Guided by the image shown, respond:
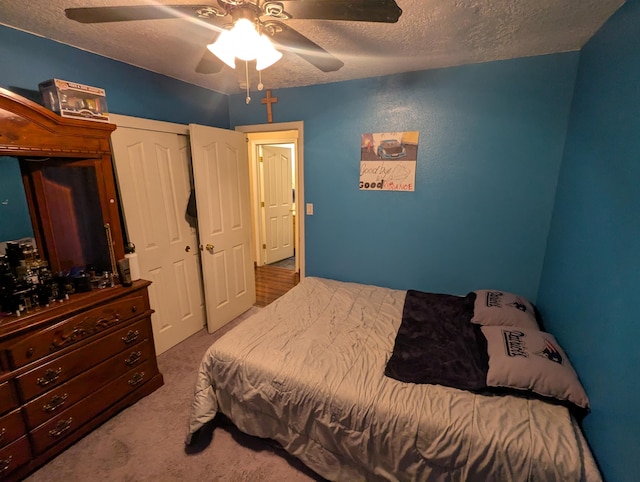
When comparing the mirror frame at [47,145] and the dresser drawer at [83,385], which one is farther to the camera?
the dresser drawer at [83,385]

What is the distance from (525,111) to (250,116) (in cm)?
241

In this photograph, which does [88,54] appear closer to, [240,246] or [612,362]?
[240,246]

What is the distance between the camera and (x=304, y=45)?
134 cm

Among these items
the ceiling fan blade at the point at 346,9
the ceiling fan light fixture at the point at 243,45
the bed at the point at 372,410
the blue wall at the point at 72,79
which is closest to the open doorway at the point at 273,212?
the blue wall at the point at 72,79

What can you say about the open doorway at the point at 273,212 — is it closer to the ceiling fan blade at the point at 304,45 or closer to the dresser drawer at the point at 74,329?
the dresser drawer at the point at 74,329

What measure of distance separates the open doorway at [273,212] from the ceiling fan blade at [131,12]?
2773 mm

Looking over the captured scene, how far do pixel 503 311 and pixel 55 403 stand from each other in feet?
8.75

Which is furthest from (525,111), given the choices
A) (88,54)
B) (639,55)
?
(88,54)

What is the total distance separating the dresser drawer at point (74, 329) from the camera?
137 centimetres

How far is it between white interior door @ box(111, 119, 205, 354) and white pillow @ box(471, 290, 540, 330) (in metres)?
2.45

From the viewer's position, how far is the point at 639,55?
3.76ft

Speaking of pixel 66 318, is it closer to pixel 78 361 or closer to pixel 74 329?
pixel 74 329

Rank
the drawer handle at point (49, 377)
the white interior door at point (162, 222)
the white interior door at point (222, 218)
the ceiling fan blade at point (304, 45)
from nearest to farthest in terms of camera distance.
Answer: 1. the ceiling fan blade at point (304, 45)
2. the drawer handle at point (49, 377)
3. the white interior door at point (162, 222)
4. the white interior door at point (222, 218)

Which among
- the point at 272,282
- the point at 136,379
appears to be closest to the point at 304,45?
the point at 136,379
